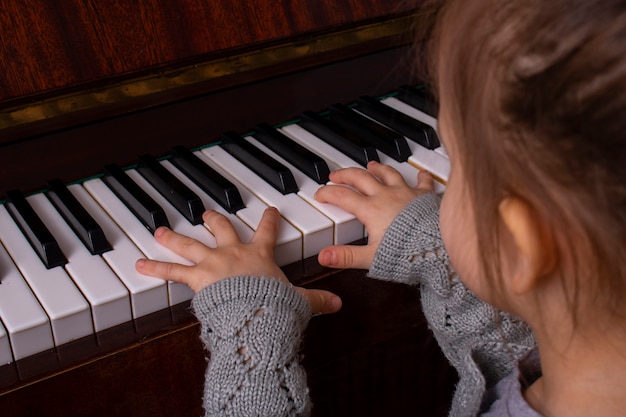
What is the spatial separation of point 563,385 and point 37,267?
2.01 feet

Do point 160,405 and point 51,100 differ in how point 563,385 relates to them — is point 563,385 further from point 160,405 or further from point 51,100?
point 51,100

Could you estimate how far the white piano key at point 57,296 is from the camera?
3.09ft

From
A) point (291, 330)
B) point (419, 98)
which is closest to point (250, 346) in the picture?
point (291, 330)

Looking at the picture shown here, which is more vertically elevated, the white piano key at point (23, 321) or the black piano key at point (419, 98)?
the black piano key at point (419, 98)

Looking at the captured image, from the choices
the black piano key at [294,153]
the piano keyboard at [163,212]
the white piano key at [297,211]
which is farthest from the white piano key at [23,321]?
the black piano key at [294,153]

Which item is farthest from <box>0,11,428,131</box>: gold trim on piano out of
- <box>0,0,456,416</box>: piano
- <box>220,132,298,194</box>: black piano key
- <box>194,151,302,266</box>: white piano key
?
<box>194,151,302,266</box>: white piano key

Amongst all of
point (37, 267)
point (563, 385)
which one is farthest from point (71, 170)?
point (563, 385)

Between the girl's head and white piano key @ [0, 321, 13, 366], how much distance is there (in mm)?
510

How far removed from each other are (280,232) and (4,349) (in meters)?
0.36

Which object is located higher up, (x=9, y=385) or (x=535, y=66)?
(x=535, y=66)

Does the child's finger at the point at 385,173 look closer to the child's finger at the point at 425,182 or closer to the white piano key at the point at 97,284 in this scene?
the child's finger at the point at 425,182

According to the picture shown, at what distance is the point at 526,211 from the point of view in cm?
70

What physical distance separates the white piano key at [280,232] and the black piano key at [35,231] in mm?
244

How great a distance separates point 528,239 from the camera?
70 cm
